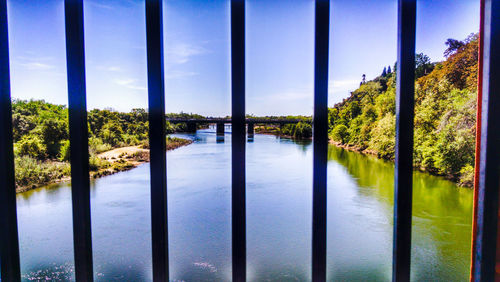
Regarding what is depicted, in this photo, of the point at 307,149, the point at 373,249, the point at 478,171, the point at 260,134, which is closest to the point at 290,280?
the point at 373,249

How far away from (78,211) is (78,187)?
0.10m

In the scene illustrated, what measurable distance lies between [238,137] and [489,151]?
93 centimetres

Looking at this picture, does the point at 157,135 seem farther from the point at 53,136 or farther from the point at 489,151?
the point at 53,136

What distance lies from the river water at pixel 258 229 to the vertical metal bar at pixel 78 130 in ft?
27.8

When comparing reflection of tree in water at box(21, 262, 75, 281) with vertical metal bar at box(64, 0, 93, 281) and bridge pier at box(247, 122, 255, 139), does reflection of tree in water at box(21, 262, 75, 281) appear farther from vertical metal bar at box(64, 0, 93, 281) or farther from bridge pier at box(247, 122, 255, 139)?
bridge pier at box(247, 122, 255, 139)

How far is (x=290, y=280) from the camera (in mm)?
8469

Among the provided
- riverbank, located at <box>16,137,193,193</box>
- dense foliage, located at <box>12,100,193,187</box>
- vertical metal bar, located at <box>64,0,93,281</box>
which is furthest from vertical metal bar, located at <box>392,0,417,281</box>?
dense foliage, located at <box>12,100,193,187</box>

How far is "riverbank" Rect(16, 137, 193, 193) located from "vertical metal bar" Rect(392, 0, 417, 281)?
53.7 feet

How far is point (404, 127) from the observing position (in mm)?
1019

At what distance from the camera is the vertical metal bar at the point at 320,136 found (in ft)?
3.36

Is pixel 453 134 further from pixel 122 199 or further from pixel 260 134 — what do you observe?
pixel 260 134

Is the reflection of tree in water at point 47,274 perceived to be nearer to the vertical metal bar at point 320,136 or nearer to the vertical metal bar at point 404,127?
the vertical metal bar at point 320,136

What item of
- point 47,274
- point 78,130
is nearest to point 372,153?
point 47,274

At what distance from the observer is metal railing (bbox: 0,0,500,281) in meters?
1.01
